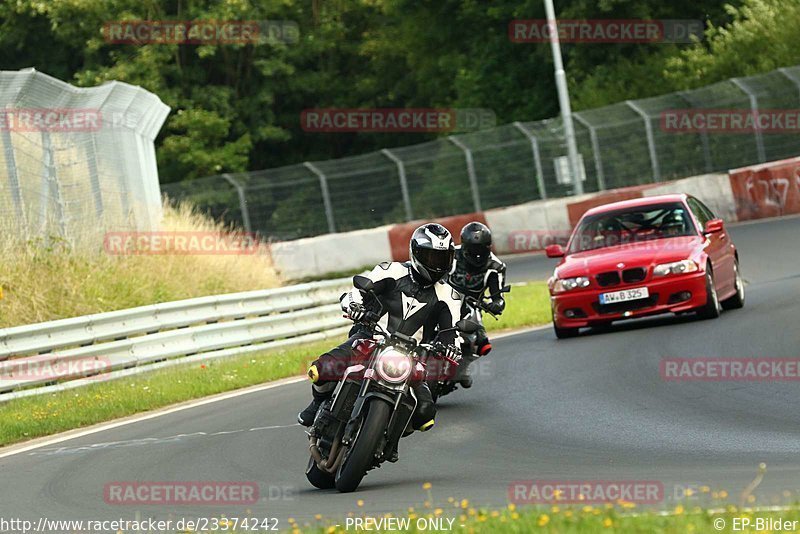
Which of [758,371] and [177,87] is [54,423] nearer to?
[758,371]

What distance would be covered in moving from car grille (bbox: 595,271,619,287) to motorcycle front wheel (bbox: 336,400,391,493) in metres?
8.23

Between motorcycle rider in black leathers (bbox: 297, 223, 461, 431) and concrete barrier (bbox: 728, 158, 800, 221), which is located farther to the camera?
concrete barrier (bbox: 728, 158, 800, 221)

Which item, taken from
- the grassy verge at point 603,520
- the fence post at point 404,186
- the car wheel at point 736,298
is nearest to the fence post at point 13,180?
the car wheel at point 736,298

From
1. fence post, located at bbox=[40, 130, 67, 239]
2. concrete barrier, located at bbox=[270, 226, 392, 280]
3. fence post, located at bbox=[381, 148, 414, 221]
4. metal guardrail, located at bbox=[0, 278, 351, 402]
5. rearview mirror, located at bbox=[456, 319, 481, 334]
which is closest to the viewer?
rearview mirror, located at bbox=[456, 319, 481, 334]

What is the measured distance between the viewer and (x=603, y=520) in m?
6.72

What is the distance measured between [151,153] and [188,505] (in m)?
19.0

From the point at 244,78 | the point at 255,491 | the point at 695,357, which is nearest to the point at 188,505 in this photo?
the point at 255,491

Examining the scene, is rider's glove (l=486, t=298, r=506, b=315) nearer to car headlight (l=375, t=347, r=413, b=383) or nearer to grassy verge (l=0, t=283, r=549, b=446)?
car headlight (l=375, t=347, r=413, b=383)

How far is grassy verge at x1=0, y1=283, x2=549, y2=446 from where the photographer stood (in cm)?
1423

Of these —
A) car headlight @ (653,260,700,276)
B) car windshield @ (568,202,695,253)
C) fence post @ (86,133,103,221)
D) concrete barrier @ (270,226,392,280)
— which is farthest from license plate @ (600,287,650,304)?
concrete barrier @ (270,226,392,280)

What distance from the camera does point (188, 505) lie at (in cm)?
904

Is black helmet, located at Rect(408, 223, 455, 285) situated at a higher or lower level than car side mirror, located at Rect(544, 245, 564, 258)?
higher

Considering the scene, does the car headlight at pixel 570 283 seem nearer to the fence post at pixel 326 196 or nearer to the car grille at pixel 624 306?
the car grille at pixel 624 306

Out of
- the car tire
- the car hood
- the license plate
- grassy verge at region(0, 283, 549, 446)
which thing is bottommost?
the car tire
